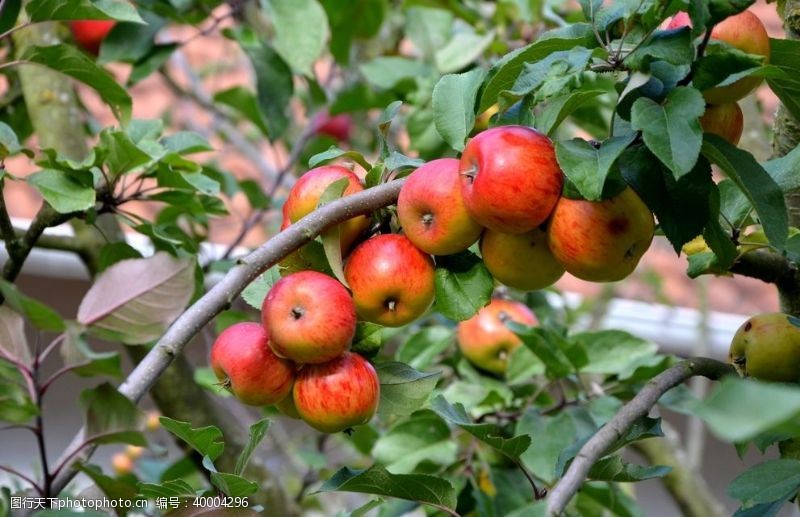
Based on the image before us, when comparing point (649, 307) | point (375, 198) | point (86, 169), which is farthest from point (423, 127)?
point (649, 307)

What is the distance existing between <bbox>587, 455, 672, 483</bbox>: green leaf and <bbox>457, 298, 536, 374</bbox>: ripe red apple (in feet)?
2.46

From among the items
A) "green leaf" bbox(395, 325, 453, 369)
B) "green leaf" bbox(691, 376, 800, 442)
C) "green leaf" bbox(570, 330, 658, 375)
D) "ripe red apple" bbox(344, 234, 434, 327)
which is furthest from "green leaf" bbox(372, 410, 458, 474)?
"green leaf" bbox(691, 376, 800, 442)

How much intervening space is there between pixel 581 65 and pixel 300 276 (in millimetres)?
285

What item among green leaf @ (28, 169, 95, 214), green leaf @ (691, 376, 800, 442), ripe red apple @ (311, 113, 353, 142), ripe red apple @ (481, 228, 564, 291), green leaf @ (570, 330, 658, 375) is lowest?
ripe red apple @ (311, 113, 353, 142)

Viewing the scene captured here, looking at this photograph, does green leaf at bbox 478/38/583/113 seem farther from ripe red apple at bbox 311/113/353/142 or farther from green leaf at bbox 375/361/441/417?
ripe red apple at bbox 311/113/353/142

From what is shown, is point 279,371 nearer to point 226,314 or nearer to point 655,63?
point 655,63

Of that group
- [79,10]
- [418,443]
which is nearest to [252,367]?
[79,10]

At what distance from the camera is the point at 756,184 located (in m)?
0.77

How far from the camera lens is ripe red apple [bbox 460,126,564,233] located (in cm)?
77

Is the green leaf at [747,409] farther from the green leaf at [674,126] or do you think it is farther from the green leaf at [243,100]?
the green leaf at [243,100]

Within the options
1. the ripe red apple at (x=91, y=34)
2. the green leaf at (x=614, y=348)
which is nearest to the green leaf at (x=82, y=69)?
the ripe red apple at (x=91, y=34)

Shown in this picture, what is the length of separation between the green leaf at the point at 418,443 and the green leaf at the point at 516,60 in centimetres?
78

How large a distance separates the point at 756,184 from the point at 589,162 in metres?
0.14

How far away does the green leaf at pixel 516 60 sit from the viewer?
844 millimetres
